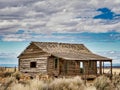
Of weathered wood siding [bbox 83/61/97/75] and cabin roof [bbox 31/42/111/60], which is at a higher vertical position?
cabin roof [bbox 31/42/111/60]

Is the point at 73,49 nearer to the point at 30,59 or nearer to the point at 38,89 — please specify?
the point at 30,59

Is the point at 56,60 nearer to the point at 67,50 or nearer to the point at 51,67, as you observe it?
the point at 51,67

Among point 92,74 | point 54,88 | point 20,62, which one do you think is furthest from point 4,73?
point 54,88

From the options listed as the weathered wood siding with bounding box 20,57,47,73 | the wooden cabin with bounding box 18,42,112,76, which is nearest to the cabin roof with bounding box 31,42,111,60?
the wooden cabin with bounding box 18,42,112,76

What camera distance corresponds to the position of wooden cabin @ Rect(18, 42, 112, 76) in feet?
116

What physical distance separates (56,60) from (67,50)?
11.4ft

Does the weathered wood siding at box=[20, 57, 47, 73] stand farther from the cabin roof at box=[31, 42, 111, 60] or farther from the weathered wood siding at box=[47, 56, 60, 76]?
the cabin roof at box=[31, 42, 111, 60]

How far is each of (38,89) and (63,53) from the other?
21241mm

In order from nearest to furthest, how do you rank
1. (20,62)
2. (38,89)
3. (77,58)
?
(38,89) → (77,58) → (20,62)

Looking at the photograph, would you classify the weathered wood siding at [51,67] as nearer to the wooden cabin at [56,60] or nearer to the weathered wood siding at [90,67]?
the wooden cabin at [56,60]

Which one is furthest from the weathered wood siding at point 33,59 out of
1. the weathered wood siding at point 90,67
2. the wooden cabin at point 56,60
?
the weathered wood siding at point 90,67

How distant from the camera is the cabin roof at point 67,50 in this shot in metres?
35.2

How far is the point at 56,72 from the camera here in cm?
3519

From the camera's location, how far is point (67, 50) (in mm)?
38812
